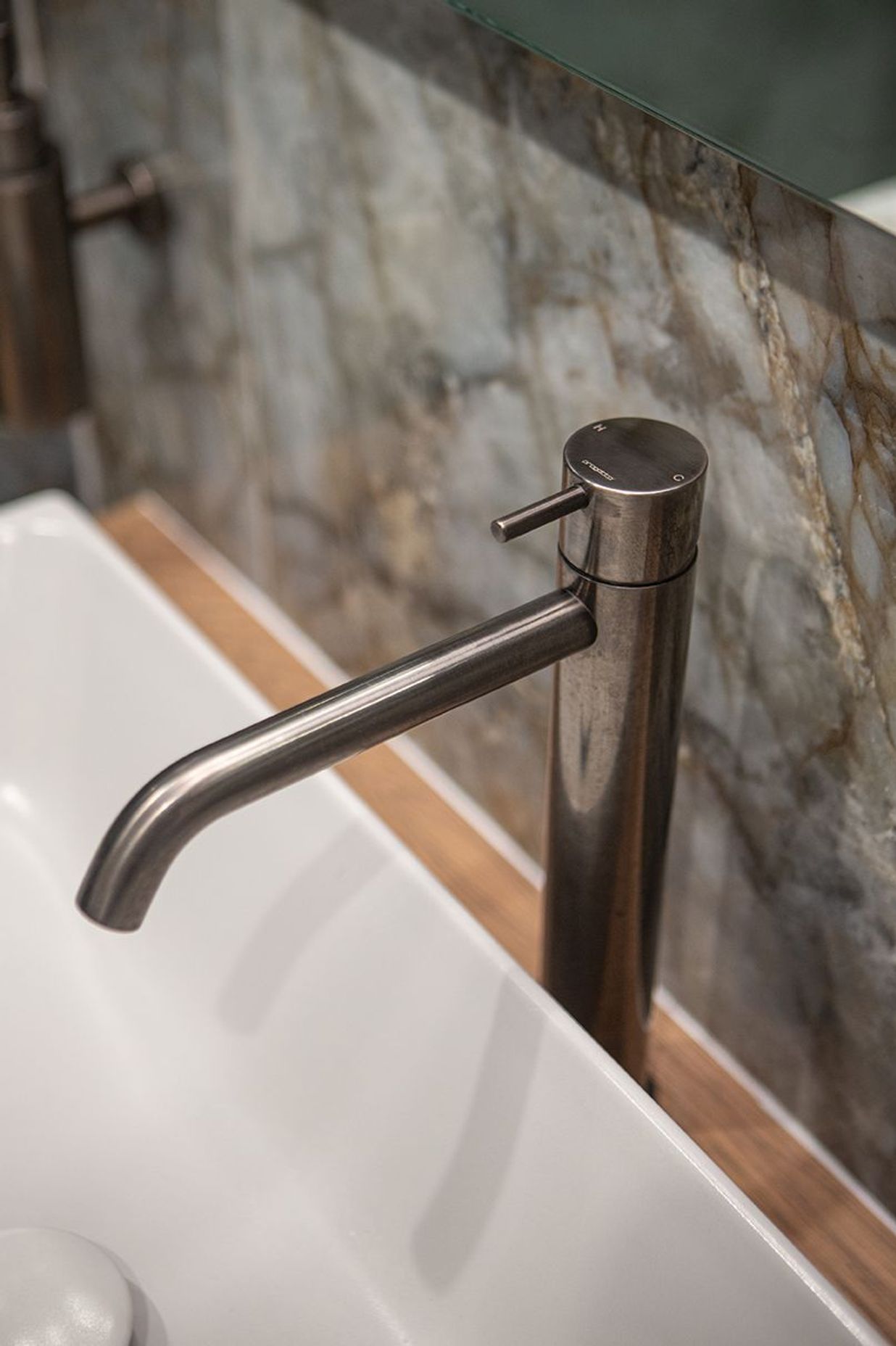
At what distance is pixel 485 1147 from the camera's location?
1.84ft

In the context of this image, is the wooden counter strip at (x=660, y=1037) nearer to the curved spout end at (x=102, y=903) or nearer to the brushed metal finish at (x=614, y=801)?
the brushed metal finish at (x=614, y=801)

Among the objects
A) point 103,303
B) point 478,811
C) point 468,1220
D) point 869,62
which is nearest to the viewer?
point 869,62

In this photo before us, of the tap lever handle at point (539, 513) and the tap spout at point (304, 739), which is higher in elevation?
the tap lever handle at point (539, 513)

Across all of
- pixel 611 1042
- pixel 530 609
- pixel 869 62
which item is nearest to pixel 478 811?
pixel 611 1042

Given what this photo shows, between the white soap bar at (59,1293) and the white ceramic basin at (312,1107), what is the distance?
0.02m

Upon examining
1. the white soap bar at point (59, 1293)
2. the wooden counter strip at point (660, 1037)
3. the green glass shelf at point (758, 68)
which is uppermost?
the green glass shelf at point (758, 68)

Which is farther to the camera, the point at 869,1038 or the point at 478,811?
the point at 478,811

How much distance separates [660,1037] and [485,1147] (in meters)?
0.16

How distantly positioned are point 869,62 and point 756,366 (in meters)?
0.10

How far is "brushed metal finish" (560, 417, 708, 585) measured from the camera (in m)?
0.47

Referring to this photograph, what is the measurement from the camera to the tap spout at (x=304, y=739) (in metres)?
0.44

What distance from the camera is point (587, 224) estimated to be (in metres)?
0.58

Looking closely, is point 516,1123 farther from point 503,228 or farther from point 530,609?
point 503,228

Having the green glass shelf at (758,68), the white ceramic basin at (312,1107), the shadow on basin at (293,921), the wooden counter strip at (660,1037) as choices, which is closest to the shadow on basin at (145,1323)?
the white ceramic basin at (312,1107)
